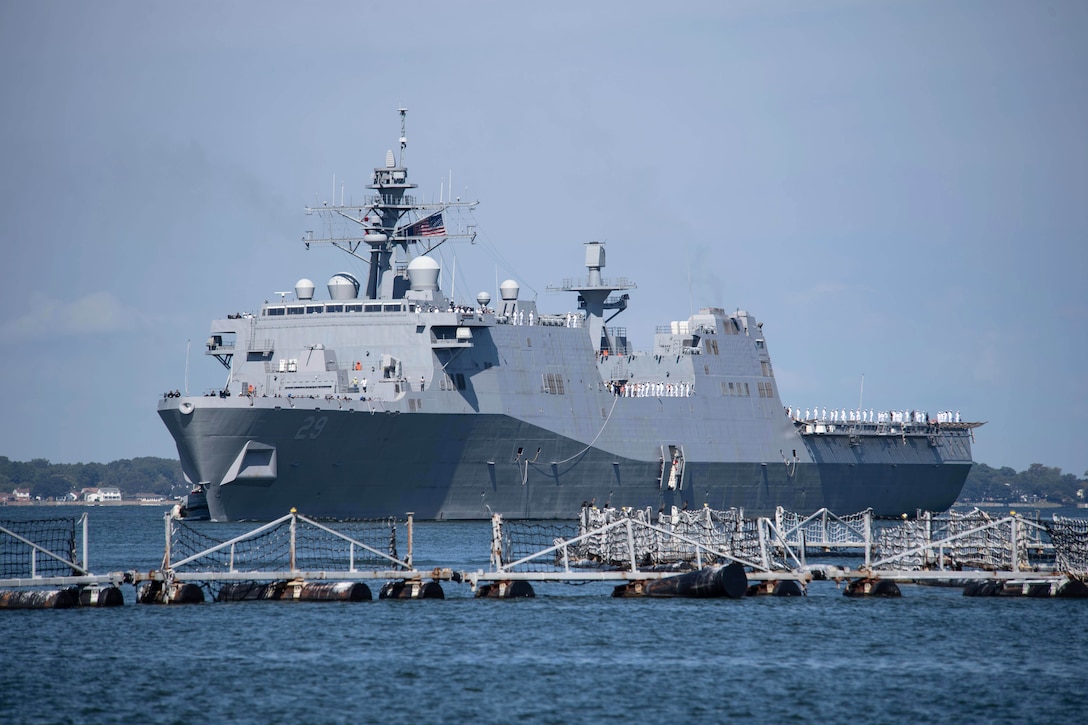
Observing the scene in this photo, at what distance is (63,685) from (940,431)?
62.0m

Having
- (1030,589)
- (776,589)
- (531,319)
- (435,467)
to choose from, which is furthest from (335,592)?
(531,319)

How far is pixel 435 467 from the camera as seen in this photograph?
59.1m

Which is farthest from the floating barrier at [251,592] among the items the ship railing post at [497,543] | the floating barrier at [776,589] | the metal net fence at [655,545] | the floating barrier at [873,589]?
the floating barrier at [873,589]

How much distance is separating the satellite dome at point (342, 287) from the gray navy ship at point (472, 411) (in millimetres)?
66

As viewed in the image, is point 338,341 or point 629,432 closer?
point 338,341

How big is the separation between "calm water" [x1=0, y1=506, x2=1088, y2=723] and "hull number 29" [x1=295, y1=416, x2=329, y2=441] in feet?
63.5

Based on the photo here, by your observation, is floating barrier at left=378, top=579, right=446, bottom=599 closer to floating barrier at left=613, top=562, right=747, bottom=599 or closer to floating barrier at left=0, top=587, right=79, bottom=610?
floating barrier at left=613, top=562, right=747, bottom=599

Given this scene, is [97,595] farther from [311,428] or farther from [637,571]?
[311,428]

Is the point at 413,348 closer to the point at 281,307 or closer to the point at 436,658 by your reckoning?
the point at 281,307

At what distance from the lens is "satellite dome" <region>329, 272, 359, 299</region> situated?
206 ft

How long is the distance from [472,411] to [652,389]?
11.4 meters

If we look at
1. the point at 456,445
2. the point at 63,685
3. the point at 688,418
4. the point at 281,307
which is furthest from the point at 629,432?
the point at 63,685

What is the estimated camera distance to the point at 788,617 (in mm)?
34000

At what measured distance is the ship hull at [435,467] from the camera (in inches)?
2180
